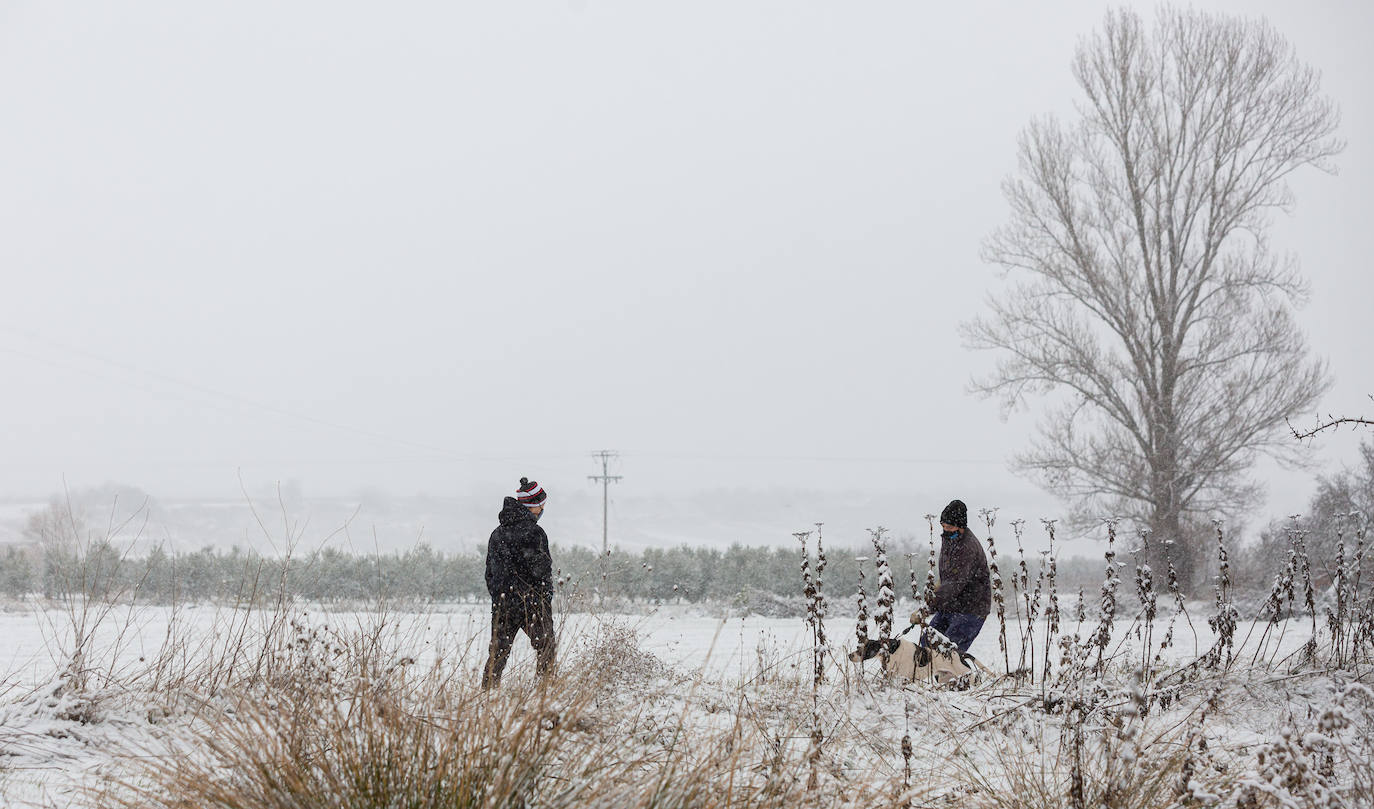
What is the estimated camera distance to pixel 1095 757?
3389 mm

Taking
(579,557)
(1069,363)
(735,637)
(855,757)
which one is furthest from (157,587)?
(1069,363)

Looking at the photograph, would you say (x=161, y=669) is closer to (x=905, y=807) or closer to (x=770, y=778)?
(x=770, y=778)

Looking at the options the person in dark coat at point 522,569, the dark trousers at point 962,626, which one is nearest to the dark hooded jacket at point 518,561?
the person in dark coat at point 522,569

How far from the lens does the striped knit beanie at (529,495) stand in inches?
249

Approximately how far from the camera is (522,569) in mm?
6121

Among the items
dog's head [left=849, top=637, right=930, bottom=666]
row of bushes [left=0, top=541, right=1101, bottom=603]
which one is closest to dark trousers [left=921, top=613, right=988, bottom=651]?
dog's head [left=849, top=637, right=930, bottom=666]

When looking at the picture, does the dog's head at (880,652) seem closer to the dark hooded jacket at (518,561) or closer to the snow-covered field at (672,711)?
the snow-covered field at (672,711)

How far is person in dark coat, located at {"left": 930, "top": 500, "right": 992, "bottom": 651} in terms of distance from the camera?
5.72 meters

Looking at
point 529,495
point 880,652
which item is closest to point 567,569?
point 529,495

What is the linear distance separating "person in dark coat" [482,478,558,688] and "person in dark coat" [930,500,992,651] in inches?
108

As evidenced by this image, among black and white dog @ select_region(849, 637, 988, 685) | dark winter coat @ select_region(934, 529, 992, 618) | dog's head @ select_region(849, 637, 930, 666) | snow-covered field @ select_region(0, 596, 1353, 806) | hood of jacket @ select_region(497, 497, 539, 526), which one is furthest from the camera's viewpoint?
hood of jacket @ select_region(497, 497, 539, 526)

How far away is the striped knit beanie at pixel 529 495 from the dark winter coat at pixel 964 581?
Answer: 9.84 feet

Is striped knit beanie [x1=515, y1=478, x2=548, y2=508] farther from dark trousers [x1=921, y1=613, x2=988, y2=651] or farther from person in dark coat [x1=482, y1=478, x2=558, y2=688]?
dark trousers [x1=921, y1=613, x2=988, y2=651]

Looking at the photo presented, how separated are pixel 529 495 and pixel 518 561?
21.3 inches
